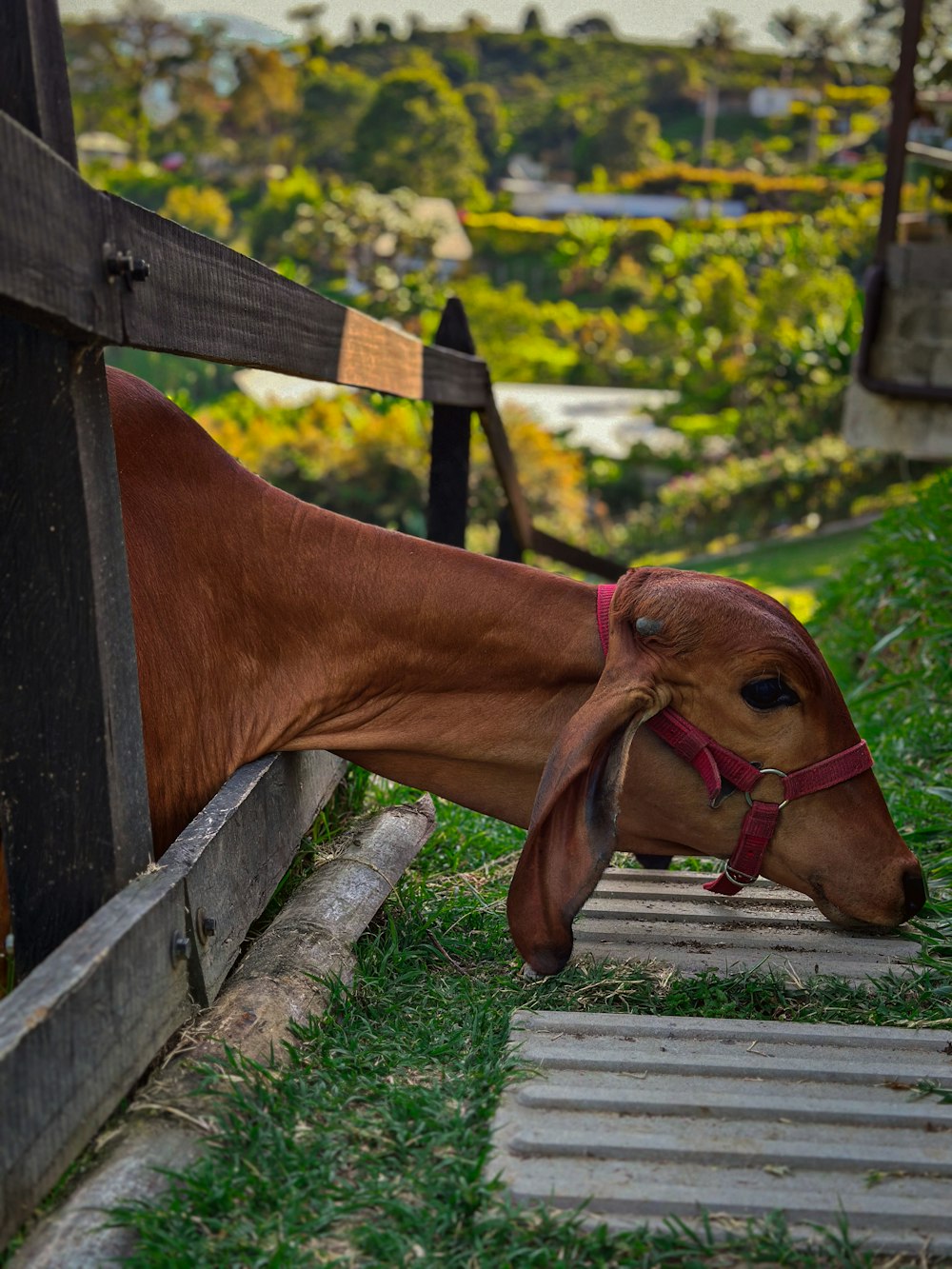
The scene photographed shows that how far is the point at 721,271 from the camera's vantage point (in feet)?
92.5

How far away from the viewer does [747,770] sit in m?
2.84

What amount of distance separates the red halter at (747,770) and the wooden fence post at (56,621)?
105 cm

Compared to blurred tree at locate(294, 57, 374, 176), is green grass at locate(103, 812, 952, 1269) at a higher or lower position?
higher

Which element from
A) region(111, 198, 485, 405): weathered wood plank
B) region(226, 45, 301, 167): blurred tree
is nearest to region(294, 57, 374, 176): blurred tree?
region(226, 45, 301, 167): blurred tree

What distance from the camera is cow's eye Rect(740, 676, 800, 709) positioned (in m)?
2.79

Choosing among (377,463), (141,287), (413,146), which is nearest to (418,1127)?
(141,287)

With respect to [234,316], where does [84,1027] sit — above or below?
below

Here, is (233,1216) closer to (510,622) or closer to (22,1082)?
(22,1082)

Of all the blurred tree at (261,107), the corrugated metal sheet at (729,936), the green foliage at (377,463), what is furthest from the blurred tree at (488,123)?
the corrugated metal sheet at (729,936)

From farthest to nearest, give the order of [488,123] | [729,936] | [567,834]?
1. [488,123]
2. [729,936]
3. [567,834]

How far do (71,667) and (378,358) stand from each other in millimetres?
1872

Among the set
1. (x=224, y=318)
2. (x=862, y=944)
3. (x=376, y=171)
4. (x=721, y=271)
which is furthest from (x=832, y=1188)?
(x=376, y=171)

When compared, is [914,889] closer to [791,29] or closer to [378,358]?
[378,358]

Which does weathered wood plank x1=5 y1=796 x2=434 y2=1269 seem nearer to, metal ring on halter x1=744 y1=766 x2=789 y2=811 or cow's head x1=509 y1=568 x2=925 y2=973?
cow's head x1=509 y1=568 x2=925 y2=973
